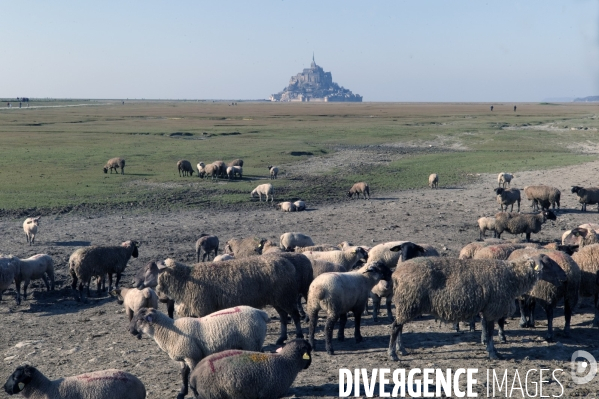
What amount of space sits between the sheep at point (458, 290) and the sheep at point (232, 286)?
205cm

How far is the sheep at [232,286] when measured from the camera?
34.7 ft

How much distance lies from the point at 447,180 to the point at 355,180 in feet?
15.8

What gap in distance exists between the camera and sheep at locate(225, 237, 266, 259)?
52.1 ft

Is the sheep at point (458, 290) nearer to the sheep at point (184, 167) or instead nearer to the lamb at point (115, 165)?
the sheep at point (184, 167)

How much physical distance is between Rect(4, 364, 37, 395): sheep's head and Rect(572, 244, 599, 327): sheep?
9543mm

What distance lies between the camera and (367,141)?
175 feet

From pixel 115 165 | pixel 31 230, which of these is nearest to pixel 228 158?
pixel 115 165

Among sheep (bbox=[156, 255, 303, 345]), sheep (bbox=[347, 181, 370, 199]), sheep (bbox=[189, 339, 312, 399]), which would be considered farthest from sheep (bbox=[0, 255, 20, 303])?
sheep (bbox=[347, 181, 370, 199])

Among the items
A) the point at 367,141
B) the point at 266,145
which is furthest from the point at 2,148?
→ the point at 367,141

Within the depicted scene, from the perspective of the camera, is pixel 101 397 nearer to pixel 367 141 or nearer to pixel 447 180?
pixel 447 180

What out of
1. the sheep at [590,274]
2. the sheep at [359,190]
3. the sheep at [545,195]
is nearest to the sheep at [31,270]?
the sheep at [590,274]

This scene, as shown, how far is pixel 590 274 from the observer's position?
36.8ft

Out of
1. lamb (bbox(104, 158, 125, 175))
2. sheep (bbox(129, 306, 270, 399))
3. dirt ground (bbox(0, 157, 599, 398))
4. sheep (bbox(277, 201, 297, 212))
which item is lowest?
dirt ground (bbox(0, 157, 599, 398))

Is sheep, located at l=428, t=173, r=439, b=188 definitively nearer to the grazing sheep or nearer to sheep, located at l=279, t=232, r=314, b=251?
sheep, located at l=279, t=232, r=314, b=251
